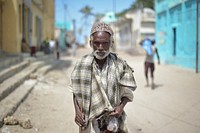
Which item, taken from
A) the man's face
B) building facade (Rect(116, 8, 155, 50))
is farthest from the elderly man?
building facade (Rect(116, 8, 155, 50))

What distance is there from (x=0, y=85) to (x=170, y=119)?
3.69m

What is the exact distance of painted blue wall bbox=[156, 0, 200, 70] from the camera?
1293 cm

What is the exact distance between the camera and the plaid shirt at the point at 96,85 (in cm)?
233

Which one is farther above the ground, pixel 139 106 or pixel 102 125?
pixel 102 125

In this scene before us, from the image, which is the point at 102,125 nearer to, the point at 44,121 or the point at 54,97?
the point at 44,121

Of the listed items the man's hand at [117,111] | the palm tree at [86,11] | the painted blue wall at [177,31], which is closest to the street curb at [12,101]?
the man's hand at [117,111]

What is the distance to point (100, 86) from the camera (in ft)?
7.59

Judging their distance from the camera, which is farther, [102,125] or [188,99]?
[188,99]

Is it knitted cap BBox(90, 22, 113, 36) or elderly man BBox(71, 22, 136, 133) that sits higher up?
knitted cap BBox(90, 22, 113, 36)

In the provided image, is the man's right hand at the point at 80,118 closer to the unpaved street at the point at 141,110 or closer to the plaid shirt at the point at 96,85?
the plaid shirt at the point at 96,85

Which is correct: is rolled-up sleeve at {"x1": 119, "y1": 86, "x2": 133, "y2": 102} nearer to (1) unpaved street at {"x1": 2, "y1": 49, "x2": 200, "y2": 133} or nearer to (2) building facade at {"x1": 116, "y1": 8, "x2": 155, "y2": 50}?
(1) unpaved street at {"x1": 2, "y1": 49, "x2": 200, "y2": 133}

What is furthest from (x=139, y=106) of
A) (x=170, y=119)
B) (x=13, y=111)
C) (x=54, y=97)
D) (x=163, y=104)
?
(x=13, y=111)

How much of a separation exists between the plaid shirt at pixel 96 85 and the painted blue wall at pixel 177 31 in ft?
35.9

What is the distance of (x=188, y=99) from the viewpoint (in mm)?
6871
